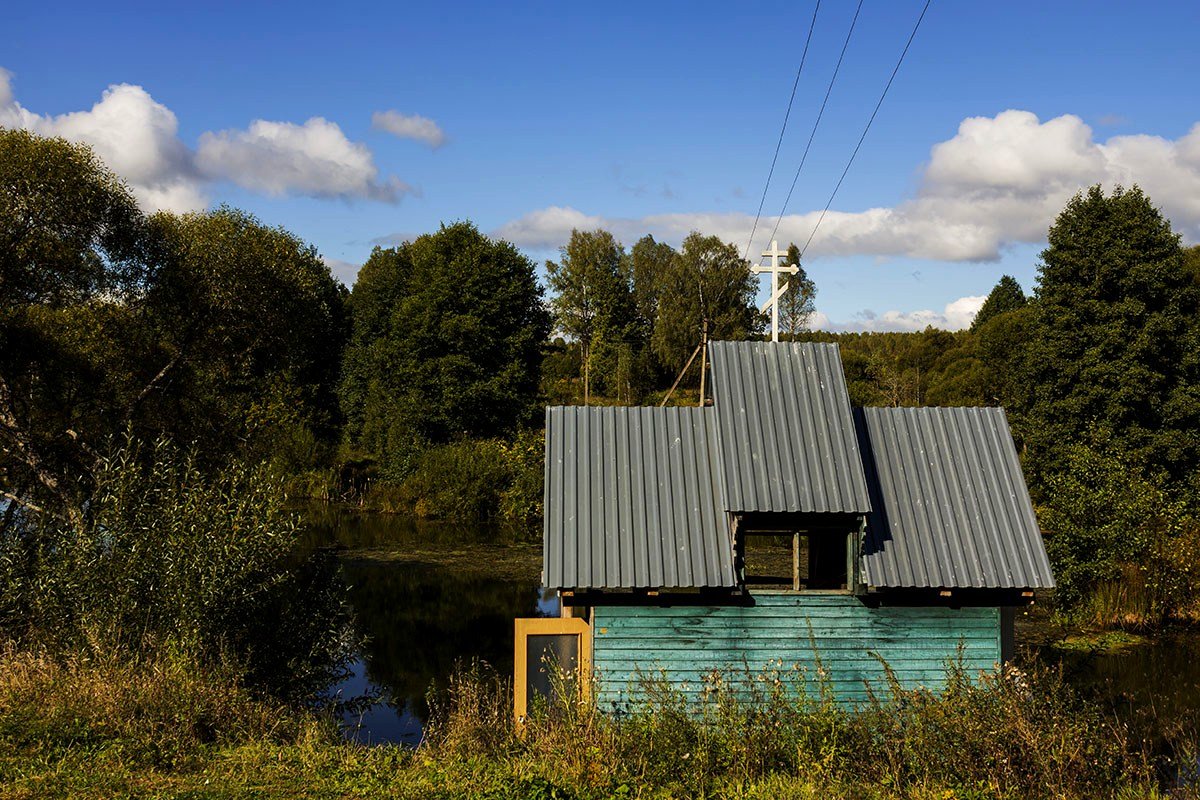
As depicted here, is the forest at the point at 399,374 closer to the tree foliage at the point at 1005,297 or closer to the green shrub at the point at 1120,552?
the green shrub at the point at 1120,552

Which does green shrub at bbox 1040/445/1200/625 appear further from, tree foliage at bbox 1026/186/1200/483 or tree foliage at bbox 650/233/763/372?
tree foliage at bbox 650/233/763/372

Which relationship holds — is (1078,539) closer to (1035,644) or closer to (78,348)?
(1035,644)

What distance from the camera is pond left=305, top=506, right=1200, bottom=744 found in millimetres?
15969

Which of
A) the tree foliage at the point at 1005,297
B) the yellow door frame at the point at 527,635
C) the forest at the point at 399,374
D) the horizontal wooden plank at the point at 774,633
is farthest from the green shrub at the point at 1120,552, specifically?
the tree foliage at the point at 1005,297

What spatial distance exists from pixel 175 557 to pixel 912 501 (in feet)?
34.2

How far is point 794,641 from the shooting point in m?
11.4

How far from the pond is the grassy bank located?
2331mm

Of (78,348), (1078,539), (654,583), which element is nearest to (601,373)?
(1078,539)

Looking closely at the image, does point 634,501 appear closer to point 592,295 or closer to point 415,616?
point 415,616

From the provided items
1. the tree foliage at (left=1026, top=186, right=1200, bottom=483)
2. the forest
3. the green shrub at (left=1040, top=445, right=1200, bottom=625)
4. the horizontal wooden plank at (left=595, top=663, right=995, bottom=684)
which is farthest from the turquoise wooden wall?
the tree foliage at (left=1026, top=186, right=1200, bottom=483)

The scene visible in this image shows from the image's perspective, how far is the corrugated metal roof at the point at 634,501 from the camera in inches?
439

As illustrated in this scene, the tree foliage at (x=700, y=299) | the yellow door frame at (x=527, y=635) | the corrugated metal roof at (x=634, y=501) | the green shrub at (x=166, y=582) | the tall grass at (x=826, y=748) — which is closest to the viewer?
the tall grass at (x=826, y=748)

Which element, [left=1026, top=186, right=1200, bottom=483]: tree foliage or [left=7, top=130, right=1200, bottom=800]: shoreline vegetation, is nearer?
[left=7, top=130, right=1200, bottom=800]: shoreline vegetation

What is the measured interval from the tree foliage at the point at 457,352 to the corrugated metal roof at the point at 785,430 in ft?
103
